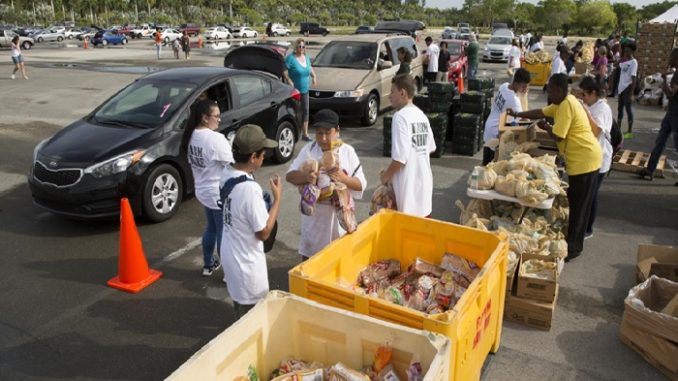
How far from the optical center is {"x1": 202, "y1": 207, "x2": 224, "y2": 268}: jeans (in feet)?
16.5

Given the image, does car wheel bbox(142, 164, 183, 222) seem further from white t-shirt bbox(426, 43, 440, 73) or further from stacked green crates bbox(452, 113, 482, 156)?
A: white t-shirt bbox(426, 43, 440, 73)

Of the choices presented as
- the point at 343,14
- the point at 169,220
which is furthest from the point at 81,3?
the point at 169,220

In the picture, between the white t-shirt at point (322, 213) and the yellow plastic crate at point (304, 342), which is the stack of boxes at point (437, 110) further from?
the yellow plastic crate at point (304, 342)

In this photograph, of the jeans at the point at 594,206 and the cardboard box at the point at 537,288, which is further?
the jeans at the point at 594,206

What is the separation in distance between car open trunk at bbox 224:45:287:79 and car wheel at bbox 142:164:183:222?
19.8 feet

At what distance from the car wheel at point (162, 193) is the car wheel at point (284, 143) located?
96.4 inches

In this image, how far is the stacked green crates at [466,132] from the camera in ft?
32.6

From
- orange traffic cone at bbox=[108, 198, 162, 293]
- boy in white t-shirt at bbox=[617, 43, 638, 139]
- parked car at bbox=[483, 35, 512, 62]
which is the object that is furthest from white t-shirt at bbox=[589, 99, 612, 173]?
parked car at bbox=[483, 35, 512, 62]

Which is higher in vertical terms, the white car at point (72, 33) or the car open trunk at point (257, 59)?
the white car at point (72, 33)

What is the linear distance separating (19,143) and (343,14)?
87.5m

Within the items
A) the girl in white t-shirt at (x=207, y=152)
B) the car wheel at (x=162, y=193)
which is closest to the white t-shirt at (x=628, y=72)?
the car wheel at (x=162, y=193)

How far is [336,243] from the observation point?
350 cm

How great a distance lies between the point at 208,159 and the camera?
15.9ft

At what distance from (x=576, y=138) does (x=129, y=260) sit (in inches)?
184
